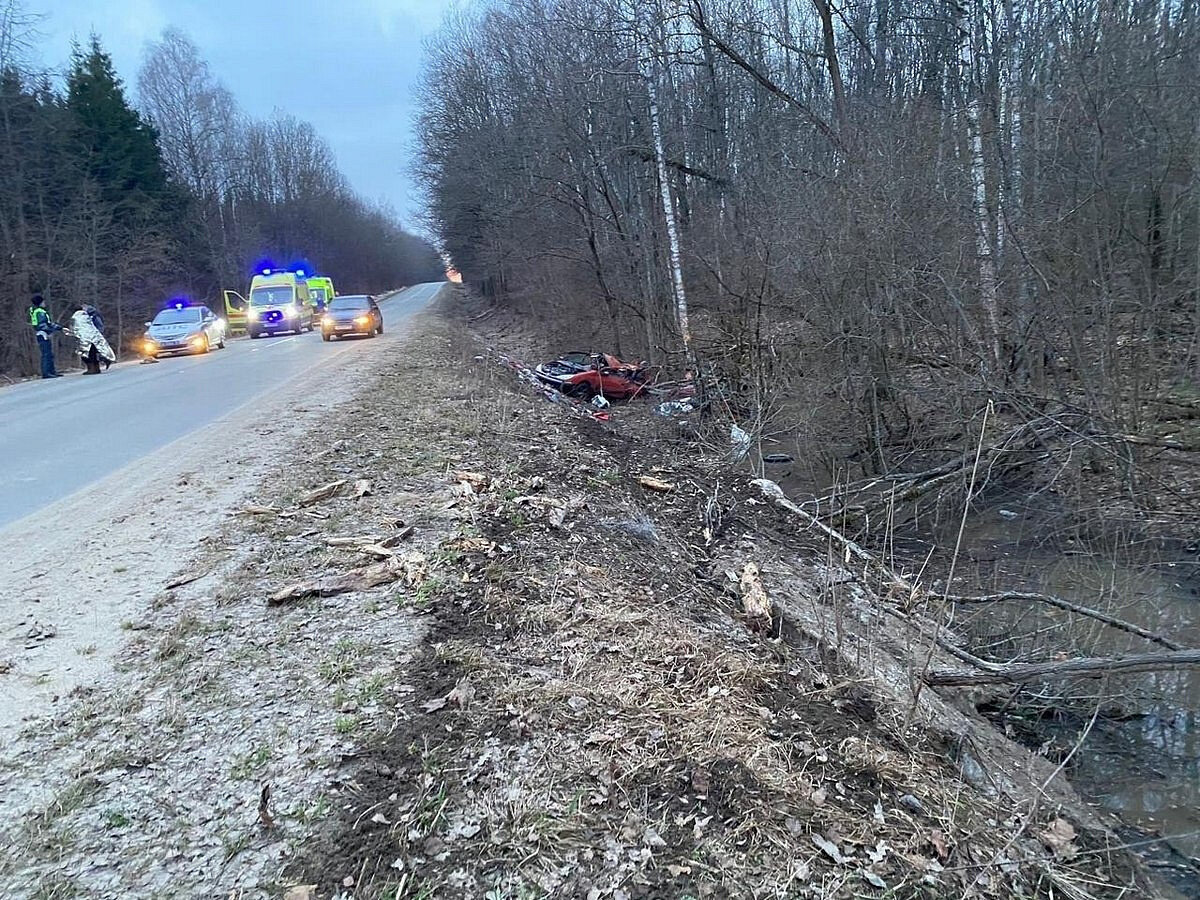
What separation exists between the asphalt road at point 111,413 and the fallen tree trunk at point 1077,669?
6813mm

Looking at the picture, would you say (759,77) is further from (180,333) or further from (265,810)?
(180,333)

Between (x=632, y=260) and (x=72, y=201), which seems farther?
(x=72, y=201)

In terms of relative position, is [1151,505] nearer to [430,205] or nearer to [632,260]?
[632,260]

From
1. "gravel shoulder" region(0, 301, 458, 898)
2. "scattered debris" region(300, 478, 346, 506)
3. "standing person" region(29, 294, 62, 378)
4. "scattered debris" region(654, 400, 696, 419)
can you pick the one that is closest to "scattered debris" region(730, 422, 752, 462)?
"scattered debris" region(654, 400, 696, 419)

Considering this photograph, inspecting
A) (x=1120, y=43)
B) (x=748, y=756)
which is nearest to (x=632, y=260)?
(x=1120, y=43)

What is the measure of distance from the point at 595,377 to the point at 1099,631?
12.2 m

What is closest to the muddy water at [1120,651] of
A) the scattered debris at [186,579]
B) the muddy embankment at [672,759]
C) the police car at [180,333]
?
the muddy embankment at [672,759]

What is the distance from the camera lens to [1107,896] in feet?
10.6

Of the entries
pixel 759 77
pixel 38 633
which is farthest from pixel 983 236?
pixel 38 633

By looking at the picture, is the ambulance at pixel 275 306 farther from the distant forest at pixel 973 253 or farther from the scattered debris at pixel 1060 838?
the scattered debris at pixel 1060 838

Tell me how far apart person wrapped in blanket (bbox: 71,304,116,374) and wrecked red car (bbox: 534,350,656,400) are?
1090cm

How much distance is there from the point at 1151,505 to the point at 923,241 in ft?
13.6

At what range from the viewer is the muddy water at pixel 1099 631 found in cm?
458

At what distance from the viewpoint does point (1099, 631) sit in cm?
582
